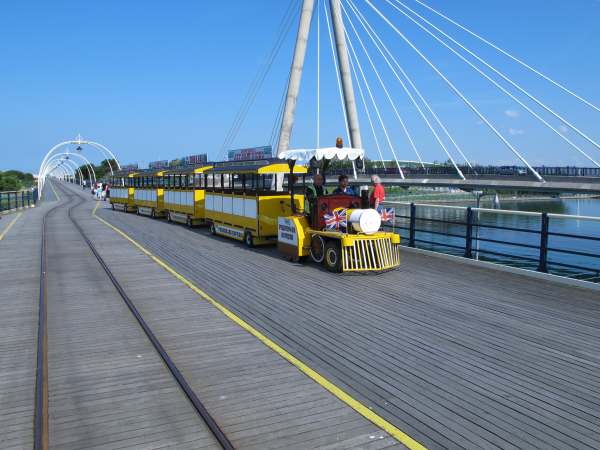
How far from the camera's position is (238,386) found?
5.01 meters

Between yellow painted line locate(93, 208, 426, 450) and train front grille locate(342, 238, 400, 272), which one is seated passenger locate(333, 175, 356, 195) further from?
yellow painted line locate(93, 208, 426, 450)

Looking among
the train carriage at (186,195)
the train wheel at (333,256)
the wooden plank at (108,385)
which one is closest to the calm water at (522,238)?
the train wheel at (333,256)

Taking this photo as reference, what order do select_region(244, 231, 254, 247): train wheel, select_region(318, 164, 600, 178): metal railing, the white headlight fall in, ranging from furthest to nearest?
select_region(318, 164, 600, 178): metal railing < select_region(244, 231, 254, 247): train wheel < the white headlight

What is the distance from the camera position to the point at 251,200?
14.7 metres

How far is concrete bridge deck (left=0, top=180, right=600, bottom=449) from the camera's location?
4172mm

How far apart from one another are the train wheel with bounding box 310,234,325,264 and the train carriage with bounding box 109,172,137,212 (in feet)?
71.1

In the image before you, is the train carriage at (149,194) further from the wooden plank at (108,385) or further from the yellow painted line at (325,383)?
the yellow painted line at (325,383)

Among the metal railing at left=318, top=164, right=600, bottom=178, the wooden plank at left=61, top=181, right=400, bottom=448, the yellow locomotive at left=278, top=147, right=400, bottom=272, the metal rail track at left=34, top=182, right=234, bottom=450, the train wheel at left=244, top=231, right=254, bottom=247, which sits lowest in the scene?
the wooden plank at left=61, top=181, right=400, bottom=448

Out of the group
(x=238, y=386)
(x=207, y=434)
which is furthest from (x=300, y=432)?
(x=238, y=386)

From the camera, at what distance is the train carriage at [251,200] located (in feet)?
45.7

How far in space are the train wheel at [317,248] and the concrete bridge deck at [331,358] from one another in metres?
0.81

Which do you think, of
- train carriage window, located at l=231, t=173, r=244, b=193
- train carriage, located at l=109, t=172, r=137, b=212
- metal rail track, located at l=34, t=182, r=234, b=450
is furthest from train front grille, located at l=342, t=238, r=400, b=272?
train carriage, located at l=109, t=172, r=137, b=212

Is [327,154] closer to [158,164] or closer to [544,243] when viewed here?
[544,243]

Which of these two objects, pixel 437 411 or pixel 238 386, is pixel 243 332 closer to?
pixel 238 386
